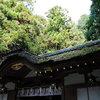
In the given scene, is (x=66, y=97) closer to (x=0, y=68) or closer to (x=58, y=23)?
(x=0, y=68)

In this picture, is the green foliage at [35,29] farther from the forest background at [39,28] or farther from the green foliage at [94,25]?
the green foliage at [94,25]

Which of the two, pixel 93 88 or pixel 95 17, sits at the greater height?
pixel 95 17

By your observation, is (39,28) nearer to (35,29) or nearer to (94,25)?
(35,29)

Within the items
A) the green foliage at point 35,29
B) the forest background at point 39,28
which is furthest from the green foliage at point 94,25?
the green foliage at point 35,29

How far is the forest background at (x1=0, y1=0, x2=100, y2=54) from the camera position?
668 inches

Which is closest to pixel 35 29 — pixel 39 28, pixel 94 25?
pixel 39 28

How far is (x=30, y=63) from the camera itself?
4711 mm

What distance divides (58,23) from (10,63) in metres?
19.5

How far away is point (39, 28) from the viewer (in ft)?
70.7

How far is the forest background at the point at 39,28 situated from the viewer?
668 inches

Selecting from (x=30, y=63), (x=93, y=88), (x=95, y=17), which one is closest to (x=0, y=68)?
(x=30, y=63)

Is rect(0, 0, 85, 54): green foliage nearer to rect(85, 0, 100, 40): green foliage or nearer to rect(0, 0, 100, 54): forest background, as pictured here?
rect(0, 0, 100, 54): forest background

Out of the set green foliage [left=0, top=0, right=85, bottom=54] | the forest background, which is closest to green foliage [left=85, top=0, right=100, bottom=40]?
the forest background

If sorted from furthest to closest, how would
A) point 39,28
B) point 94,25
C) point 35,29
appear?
point 39,28, point 35,29, point 94,25
